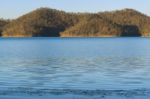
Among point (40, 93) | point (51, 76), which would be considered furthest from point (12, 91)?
point (51, 76)

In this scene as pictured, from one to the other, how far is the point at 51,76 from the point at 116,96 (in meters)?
12.8

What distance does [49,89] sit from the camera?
27453 mm

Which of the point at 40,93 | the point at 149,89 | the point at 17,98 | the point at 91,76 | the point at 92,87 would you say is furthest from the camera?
the point at 91,76

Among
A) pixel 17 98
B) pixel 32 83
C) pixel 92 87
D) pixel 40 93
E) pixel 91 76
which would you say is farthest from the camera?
pixel 91 76

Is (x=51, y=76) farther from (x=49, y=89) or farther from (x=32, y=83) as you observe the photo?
(x=49, y=89)

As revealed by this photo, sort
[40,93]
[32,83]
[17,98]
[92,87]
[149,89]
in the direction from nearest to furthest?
1. [17,98]
2. [40,93]
3. [149,89]
4. [92,87]
5. [32,83]

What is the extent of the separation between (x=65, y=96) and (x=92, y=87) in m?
5.07

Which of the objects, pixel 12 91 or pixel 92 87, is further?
pixel 92 87

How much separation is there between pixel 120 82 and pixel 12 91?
823cm

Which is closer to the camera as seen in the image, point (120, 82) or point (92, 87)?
point (92, 87)

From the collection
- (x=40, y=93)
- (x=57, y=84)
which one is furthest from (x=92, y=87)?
(x=40, y=93)

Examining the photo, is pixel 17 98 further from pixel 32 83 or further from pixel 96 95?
pixel 32 83

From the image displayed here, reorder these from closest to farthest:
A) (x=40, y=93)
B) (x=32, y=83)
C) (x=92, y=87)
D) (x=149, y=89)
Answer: (x=40, y=93) → (x=149, y=89) → (x=92, y=87) → (x=32, y=83)

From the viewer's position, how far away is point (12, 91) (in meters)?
26.2
